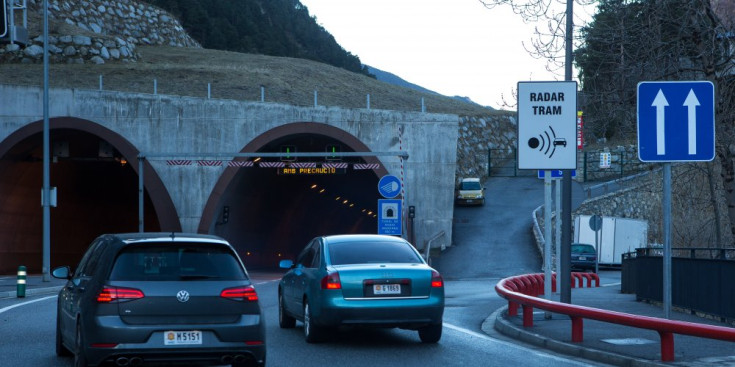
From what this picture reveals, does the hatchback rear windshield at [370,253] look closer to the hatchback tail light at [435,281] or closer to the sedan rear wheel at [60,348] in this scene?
the hatchback tail light at [435,281]

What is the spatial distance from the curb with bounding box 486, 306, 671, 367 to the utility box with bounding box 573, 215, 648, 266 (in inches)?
1400

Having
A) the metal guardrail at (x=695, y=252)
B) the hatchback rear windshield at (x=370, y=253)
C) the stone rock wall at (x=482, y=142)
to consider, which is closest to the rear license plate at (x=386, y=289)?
the hatchback rear windshield at (x=370, y=253)

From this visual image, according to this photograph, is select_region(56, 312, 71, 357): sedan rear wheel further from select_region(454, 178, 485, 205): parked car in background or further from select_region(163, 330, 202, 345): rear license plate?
select_region(454, 178, 485, 205): parked car in background

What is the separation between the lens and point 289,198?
177 ft

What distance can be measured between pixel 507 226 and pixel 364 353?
132 feet

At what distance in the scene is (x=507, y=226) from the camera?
174 feet

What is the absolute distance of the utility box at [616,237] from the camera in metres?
51.3

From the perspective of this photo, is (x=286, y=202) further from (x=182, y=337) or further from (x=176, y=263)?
(x=182, y=337)

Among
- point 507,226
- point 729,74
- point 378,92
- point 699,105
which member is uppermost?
point 378,92

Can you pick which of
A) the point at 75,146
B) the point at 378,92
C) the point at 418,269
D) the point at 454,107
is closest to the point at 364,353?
the point at 418,269

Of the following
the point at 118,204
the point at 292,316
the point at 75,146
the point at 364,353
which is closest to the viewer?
the point at 364,353

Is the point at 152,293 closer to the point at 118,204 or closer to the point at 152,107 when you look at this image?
the point at 152,107

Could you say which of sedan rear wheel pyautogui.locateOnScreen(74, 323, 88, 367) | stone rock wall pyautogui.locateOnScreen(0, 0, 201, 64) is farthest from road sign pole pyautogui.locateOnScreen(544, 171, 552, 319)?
stone rock wall pyautogui.locateOnScreen(0, 0, 201, 64)

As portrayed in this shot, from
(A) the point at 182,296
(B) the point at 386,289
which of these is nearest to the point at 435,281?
(B) the point at 386,289
